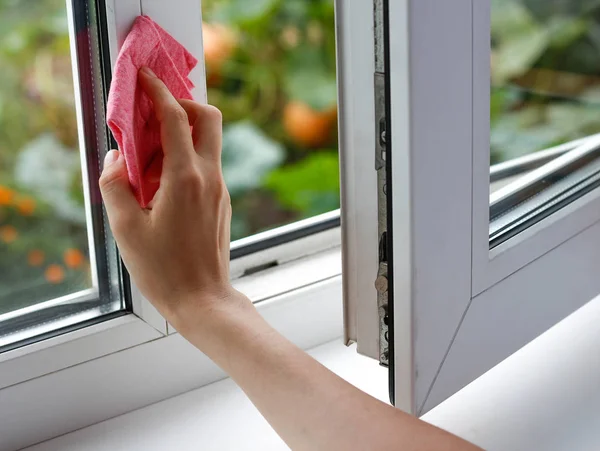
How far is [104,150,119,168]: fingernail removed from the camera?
657 mm

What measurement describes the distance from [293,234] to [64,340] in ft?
1.11

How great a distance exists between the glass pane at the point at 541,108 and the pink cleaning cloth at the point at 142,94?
0.91ft

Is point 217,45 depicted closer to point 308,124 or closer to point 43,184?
point 308,124

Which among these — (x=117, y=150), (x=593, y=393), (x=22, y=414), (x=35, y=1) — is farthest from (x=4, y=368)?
(x=593, y=393)

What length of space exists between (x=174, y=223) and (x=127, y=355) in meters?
0.20

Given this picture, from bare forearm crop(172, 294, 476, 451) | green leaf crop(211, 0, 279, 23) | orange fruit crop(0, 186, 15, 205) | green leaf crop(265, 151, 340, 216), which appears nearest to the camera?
bare forearm crop(172, 294, 476, 451)

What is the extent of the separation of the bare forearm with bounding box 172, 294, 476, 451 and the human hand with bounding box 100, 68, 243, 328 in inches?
1.2

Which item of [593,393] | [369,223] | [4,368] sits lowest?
[593,393]

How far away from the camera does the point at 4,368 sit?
0.68 m

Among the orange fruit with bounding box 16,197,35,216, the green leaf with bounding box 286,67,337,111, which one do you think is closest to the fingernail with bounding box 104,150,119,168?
the orange fruit with bounding box 16,197,35,216

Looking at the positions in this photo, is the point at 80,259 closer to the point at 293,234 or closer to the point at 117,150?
the point at 117,150

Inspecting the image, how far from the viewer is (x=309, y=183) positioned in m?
1.16

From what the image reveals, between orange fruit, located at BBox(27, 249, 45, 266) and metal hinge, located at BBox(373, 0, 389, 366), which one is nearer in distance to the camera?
metal hinge, located at BBox(373, 0, 389, 366)

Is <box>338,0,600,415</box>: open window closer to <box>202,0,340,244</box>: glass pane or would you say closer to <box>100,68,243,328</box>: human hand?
<box>100,68,243,328</box>: human hand
